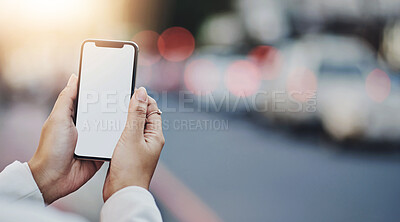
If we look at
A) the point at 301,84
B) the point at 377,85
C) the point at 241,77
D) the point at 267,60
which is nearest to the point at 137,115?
the point at 377,85

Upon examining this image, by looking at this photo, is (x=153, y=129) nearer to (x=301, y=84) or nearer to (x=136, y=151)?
(x=136, y=151)

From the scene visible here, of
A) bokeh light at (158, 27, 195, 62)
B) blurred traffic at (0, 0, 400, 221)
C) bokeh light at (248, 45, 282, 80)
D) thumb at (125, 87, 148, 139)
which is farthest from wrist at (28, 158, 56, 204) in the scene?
bokeh light at (158, 27, 195, 62)

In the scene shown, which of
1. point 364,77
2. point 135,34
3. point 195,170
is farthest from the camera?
point 135,34

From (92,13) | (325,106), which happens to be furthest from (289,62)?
(92,13)

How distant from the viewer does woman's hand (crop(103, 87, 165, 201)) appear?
1.88m

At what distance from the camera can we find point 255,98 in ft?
40.2

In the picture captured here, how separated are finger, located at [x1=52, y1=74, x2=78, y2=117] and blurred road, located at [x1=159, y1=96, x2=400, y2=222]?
6.77 ft

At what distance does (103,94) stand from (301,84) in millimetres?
7216

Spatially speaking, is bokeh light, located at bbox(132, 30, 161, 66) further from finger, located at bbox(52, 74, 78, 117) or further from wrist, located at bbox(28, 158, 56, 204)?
wrist, located at bbox(28, 158, 56, 204)

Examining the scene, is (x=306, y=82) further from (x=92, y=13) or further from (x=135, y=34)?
(x=135, y=34)

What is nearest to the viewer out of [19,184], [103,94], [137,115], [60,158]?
[19,184]

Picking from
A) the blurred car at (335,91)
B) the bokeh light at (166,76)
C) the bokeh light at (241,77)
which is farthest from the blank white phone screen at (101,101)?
the bokeh light at (166,76)

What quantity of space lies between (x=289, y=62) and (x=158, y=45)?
80.2 ft

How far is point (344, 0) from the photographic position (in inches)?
685
